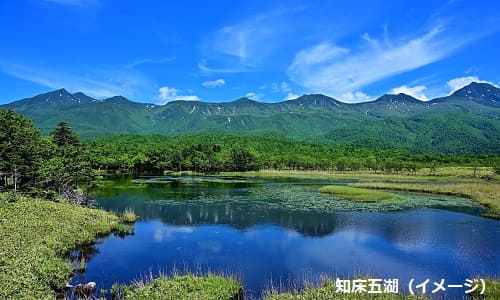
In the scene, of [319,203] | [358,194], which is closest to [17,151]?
[319,203]

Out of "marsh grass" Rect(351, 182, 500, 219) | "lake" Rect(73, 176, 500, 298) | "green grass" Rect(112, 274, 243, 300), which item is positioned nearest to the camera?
"green grass" Rect(112, 274, 243, 300)

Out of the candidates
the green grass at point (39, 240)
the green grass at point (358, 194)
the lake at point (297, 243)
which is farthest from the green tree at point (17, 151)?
the green grass at point (358, 194)

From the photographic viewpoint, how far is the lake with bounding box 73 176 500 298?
89.8 feet

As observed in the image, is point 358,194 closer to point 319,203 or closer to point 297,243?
point 319,203

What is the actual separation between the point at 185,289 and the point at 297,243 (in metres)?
18.3

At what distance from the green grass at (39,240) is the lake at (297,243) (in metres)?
2.31

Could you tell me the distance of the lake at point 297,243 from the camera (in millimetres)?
27359

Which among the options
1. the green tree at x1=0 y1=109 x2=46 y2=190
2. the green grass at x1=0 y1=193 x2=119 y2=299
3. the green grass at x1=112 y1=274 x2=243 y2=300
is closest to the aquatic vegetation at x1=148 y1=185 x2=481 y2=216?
the green tree at x1=0 y1=109 x2=46 y2=190

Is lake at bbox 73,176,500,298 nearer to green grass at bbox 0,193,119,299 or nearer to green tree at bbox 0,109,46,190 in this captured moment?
green grass at bbox 0,193,119,299

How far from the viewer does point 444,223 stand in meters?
47.7

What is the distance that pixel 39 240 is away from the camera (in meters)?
27.9

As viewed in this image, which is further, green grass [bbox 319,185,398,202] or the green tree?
green grass [bbox 319,185,398,202]

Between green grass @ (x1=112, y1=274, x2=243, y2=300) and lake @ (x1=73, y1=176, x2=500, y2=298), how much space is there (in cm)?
143

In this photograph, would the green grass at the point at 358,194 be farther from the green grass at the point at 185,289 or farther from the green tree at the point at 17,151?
the green tree at the point at 17,151
